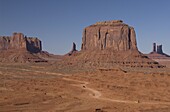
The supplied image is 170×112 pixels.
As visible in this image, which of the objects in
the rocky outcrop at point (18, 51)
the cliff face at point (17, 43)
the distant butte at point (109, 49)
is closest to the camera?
the distant butte at point (109, 49)

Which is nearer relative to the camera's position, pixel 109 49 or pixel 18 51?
pixel 109 49

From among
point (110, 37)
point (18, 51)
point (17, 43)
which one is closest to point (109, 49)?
point (110, 37)

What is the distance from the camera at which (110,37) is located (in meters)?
130

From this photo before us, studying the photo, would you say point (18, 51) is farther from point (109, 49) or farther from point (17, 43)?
point (109, 49)

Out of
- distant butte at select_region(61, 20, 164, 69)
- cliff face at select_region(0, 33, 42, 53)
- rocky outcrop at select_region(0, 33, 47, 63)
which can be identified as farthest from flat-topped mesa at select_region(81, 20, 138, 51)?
cliff face at select_region(0, 33, 42, 53)

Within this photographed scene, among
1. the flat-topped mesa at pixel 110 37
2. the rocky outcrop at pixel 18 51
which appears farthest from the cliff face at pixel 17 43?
Answer: the flat-topped mesa at pixel 110 37

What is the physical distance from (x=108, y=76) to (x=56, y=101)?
3620 cm

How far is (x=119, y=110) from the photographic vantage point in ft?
105

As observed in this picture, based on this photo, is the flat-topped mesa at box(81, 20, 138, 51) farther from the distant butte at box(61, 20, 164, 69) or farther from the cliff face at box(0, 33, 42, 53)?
the cliff face at box(0, 33, 42, 53)

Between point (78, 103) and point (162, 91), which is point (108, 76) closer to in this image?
point (162, 91)

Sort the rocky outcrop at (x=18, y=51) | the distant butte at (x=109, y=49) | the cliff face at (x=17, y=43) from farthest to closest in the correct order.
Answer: the cliff face at (x=17, y=43)
the rocky outcrop at (x=18, y=51)
the distant butte at (x=109, y=49)

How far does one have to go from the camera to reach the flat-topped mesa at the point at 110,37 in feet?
416

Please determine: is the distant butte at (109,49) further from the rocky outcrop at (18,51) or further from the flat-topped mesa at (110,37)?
the rocky outcrop at (18,51)

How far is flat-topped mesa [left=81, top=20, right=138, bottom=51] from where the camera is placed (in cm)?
12688
